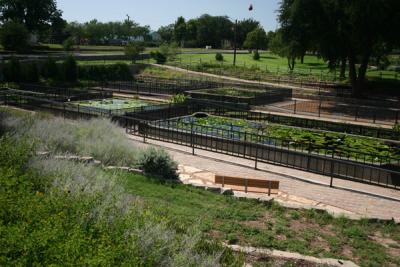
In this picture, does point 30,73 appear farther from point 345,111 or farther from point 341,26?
point 345,111

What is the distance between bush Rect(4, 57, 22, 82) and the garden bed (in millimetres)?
15751

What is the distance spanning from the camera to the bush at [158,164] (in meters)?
13.9

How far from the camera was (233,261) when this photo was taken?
24.6 ft

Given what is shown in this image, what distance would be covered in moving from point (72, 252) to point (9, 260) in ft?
2.36

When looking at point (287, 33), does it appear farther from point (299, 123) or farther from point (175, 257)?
point (175, 257)

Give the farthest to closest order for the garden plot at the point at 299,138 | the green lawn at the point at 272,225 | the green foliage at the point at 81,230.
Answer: the garden plot at the point at 299,138, the green lawn at the point at 272,225, the green foliage at the point at 81,230

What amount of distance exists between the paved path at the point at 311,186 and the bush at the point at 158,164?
8.79 feet

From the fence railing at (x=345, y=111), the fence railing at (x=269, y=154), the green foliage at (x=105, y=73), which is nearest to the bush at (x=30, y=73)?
the green foliage at (x=105, y=73)

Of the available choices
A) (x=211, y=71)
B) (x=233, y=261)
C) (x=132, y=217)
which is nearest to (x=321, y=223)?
(x=233, y=261)

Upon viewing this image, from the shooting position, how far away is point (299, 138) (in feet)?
70.5

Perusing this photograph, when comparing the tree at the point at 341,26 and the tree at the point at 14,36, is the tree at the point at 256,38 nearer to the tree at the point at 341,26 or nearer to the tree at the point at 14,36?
the tree at the point at 14,36

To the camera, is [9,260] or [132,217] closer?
[9,260]

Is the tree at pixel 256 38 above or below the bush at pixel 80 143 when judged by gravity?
above

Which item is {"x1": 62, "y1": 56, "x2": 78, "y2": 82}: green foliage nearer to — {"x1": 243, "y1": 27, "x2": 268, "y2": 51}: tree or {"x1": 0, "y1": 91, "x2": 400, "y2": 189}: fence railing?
{"x1": 0, "y1": 91, "x2": 400, "y2": 189}: fence railing
